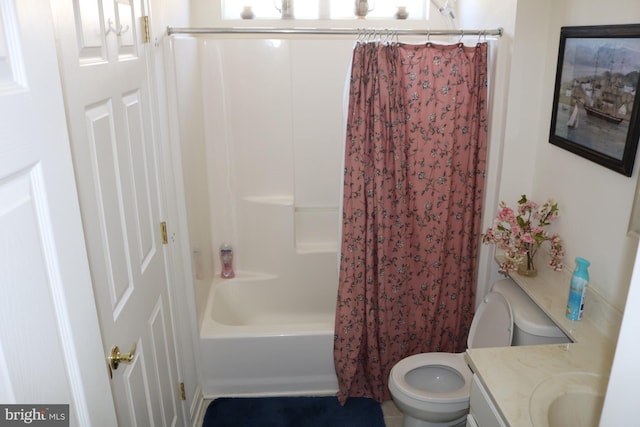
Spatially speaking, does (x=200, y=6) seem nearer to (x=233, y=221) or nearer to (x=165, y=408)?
(x=233, y=221)

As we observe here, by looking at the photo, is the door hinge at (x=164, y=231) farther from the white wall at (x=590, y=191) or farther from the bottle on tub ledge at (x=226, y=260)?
the white wall at (x=590, y=191)

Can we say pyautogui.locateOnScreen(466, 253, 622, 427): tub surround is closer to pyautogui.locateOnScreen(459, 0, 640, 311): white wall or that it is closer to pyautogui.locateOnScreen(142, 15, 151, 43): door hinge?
pyautogui.locateOnScreen(459, 0, 640, 311): white wall

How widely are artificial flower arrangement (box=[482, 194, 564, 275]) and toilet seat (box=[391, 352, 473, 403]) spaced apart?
0.49 meters

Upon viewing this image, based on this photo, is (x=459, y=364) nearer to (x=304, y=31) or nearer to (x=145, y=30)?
(x=304, y=31)

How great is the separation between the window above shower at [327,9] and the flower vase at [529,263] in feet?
5.36

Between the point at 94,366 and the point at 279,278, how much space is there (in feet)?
7.09

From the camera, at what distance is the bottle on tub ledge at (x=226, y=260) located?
3.17 meters

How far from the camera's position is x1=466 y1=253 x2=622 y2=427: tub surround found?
4.85 ft

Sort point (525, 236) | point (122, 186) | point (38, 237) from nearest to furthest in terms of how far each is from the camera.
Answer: point (38, 237) → point (122, 186) → point (525, 236)

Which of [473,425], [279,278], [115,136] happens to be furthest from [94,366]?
[279,278]

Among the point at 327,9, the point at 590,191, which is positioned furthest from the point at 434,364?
the point at 327,9

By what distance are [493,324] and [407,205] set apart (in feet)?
2.26

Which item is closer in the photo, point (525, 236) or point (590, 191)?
point (590, 191)

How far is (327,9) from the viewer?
3.09m
